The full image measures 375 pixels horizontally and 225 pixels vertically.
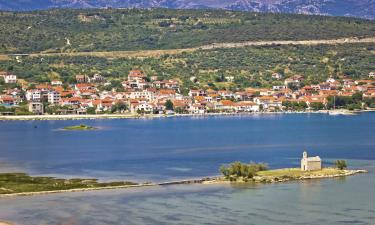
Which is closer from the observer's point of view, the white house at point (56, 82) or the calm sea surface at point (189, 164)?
the calm sea surface at point (189, 164)

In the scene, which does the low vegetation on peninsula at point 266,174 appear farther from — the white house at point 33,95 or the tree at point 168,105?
the white house at point 33,95

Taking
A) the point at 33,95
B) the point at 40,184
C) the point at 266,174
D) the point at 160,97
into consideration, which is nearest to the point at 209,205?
the point at 266,174

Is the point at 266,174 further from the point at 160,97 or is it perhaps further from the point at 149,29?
the point at 149,29

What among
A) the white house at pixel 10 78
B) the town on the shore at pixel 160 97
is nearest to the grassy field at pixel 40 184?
the town on the shore at pixel 160 97

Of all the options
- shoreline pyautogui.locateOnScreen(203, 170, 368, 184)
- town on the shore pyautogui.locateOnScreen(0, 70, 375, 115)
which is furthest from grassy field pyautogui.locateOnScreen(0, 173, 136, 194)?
town on the shore pyautogui.locateOnScreen(0, 70, 375, 115)

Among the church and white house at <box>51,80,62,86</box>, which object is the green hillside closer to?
white house at <box>51,80,62,86</box>

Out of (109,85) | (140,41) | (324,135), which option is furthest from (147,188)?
(140,41)
